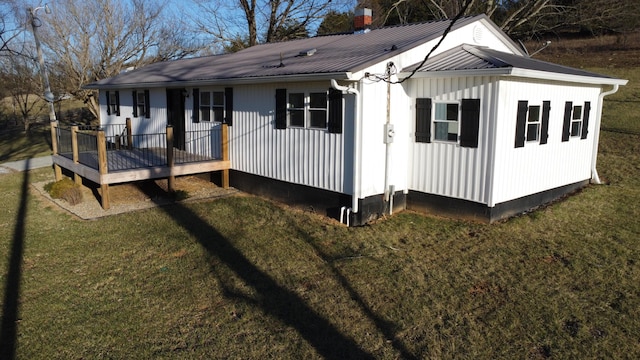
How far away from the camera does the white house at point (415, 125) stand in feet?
27.2

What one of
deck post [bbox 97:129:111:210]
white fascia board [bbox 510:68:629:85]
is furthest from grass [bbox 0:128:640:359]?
white fascia board [bbox 510:68:629:85]

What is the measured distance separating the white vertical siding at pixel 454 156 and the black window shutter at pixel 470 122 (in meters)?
0.07

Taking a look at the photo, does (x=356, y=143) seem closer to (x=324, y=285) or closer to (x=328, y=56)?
(x=328, y=56)

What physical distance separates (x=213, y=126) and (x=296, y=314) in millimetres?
7587

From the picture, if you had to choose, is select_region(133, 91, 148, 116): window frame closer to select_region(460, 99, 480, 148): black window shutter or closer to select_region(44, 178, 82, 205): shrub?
select_region(44, 178, 82, 205): shrub

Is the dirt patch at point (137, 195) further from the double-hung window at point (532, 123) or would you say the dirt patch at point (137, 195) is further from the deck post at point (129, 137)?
the double-hung window at point (532, 123)

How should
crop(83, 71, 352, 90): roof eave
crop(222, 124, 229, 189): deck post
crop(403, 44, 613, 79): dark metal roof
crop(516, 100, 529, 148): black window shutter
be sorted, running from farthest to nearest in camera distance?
crop(222, 124, 229, 189): deck post < crop(516, 100, 529, 148): black window shutter < crop(83, 71, 352, 90): roof eave < crop(403, 44, 613, 79): dark metal roof

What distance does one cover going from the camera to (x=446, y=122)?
8.77 metres

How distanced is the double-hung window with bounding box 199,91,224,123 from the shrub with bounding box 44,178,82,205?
3436 millimetres

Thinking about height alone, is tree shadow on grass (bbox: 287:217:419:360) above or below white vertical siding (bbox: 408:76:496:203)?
below

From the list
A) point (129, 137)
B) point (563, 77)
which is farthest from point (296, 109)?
point (129, 137)

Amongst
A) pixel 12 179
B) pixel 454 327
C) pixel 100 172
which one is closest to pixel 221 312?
pixel 454 327

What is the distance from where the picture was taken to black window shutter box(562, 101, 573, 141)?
9.88 metres

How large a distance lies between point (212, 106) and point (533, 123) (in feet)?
24.1
